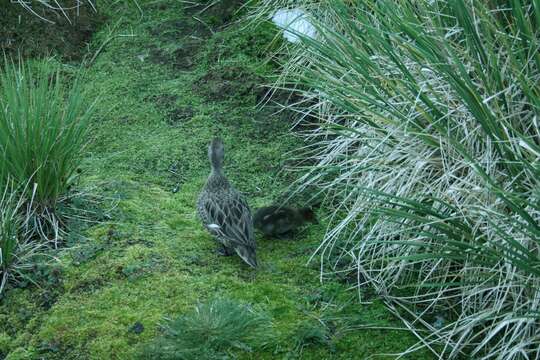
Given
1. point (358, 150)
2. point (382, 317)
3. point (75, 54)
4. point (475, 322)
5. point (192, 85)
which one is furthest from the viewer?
point (75, 54)

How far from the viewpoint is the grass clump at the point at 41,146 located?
558 cm

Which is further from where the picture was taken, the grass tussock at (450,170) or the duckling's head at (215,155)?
the duckling's head at (215,155)

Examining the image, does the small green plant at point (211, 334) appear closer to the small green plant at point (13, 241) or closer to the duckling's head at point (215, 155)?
the small green plant at point (13, 241)

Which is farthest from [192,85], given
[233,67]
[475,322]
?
[475,322]

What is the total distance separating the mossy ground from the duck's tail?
0.10 metres

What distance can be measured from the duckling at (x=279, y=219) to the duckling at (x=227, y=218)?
0.44 ft

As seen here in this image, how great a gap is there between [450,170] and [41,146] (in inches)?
105

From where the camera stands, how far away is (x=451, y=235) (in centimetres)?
464

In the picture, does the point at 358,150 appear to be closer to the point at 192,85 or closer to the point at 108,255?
the point at 108,255

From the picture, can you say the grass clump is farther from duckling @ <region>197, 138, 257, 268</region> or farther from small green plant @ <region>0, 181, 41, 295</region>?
duckling @ <region>197, 138, 257, 268</region>

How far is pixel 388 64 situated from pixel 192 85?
3167mm

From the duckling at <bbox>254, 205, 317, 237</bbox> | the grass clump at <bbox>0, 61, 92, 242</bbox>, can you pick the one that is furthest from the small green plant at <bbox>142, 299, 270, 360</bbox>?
the grass clump at <bbox>0, 61, 92, 242</bbox>

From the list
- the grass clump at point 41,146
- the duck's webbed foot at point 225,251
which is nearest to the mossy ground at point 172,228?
the duck's webbed foot at point 225,251

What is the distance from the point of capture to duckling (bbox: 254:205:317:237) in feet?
18.7
